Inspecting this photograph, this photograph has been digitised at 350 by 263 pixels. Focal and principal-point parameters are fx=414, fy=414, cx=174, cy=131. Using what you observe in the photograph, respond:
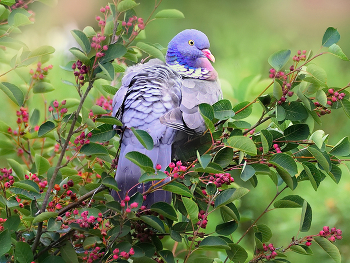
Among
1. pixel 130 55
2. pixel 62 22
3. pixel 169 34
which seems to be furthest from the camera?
pixel 62 22

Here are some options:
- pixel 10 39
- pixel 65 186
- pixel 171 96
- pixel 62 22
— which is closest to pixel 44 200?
pixel 65 186

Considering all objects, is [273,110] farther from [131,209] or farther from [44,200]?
[44,200]

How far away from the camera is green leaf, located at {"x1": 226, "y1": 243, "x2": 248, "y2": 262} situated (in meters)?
0.98

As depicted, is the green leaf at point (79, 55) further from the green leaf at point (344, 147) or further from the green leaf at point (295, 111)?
the green leaf at point (344, 147)

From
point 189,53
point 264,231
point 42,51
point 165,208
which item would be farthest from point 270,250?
point 189,53

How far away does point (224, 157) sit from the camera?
3.20 ft

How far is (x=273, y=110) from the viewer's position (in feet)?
3.51

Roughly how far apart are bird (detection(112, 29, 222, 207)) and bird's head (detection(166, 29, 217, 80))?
7.3 inches

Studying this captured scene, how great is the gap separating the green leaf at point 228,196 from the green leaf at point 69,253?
13.1 inches

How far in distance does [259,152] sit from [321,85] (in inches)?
8.8

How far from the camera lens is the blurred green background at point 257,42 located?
1.88 m

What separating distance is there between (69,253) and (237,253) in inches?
15.4

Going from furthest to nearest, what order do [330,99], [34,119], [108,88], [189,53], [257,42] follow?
[257,42]
[189,53]
[34,119]
[108,88]
[330,99]

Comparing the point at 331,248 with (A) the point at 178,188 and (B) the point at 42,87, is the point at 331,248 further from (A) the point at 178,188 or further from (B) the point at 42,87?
(B) the point at 42,87
